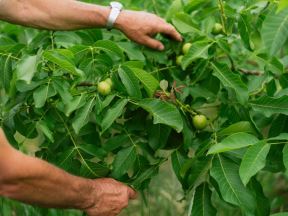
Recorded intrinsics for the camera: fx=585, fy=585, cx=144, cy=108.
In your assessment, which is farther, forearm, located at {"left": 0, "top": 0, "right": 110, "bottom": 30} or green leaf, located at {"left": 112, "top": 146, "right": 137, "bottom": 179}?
forearm, located at {"left": 0, "top": 0, "right": 110, "bottom": 30}

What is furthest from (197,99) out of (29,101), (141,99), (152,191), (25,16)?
(152,191)

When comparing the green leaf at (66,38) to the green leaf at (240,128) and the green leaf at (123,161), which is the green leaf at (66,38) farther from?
the green leaf at (240,128)

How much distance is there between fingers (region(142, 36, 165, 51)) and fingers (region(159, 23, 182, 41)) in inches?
2.0

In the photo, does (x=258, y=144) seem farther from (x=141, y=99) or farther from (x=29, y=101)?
(x=29, y=101)

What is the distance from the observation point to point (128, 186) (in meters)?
2.26

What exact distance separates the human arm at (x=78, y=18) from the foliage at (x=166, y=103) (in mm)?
49

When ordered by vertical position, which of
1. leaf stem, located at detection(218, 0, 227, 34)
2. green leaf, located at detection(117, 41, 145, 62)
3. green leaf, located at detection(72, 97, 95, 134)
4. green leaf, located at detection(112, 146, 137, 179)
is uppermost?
leaf stem, located at detection(218, 0, 227, 34)

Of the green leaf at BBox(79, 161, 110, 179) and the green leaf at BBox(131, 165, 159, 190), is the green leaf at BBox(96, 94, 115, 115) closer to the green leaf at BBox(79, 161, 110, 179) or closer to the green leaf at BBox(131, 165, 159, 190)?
the green leaf at BBox(79, 161, 110, 179)

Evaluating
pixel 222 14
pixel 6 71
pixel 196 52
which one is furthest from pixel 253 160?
pixel 6 71

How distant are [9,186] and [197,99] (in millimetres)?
856

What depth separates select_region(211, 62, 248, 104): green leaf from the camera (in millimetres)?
2117

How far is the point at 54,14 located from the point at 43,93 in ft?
1.85

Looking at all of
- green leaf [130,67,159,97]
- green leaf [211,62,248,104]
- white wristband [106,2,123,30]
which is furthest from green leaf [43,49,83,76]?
green leaf [211,62,248,104]

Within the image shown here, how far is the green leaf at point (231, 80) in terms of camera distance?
83.3 inches
